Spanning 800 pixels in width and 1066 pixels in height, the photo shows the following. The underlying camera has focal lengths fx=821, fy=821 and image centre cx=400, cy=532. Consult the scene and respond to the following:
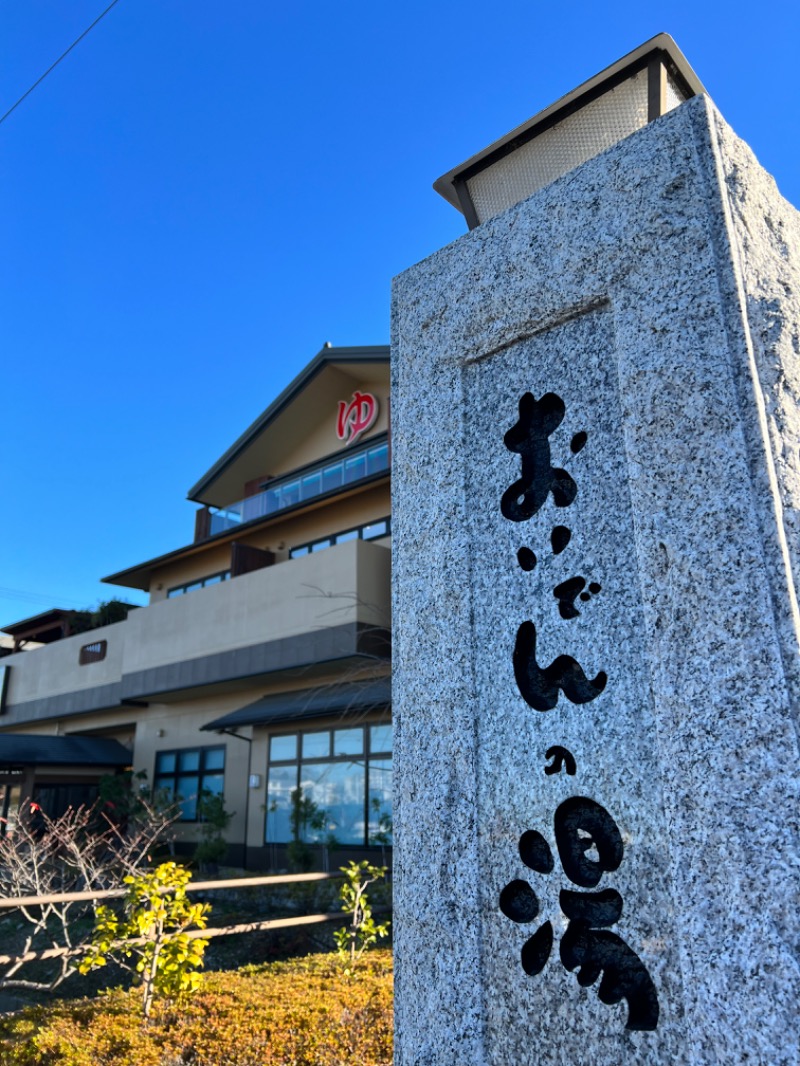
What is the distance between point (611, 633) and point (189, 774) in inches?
638

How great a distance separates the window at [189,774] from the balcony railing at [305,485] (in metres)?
4.67

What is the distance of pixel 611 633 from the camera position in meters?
2.19

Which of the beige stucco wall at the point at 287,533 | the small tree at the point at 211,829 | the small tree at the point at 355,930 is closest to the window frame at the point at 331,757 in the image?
the small tree at the point at 211,829

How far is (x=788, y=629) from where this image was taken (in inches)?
72.2

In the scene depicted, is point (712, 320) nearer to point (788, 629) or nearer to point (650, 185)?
point (650, 185)

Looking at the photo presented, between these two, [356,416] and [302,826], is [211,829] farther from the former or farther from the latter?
[356,416]

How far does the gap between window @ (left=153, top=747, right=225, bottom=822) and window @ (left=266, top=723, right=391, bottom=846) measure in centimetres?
A: 174

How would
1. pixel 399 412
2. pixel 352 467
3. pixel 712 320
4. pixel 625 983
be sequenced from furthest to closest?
pixel 352 467, pixel 399 412, pixel 712 320, pixel 625 983

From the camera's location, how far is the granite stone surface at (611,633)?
1.82m

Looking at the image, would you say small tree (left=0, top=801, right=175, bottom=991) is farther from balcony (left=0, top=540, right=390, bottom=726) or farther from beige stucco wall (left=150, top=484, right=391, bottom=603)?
beige stucco wall (left=150, top=484, right=391, bottom=603)

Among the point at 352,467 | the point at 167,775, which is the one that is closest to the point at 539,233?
the point at 352,467

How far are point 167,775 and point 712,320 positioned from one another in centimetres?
1732

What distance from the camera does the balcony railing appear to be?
15.7m

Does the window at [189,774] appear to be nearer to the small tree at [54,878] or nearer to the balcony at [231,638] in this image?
the small tree at [54,878]
